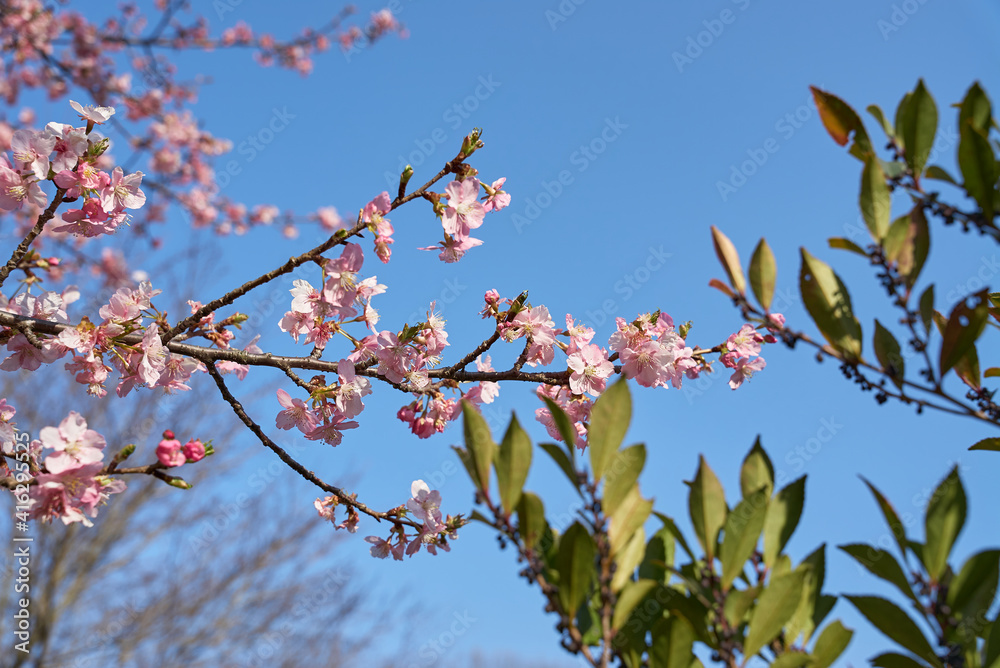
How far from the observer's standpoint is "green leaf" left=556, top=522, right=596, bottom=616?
83cm

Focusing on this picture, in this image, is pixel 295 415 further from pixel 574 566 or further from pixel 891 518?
pixel 891 518

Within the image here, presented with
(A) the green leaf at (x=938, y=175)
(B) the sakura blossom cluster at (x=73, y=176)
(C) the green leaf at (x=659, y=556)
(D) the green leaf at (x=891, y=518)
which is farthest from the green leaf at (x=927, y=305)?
(B) the sakura blossom cluster at (x=73, y=176)

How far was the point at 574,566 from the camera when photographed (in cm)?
84

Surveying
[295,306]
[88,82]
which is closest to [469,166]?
[295,306]

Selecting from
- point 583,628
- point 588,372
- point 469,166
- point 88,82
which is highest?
point 88,82

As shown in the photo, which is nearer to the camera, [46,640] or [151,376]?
[151,376]

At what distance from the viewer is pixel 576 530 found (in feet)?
2.76

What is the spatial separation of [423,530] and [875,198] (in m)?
1.52

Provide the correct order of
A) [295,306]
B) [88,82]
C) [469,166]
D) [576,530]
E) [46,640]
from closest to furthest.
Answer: [576,530] → [469,166] → [295,306] → [88,82] → [46,640]

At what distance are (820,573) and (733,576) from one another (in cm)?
16

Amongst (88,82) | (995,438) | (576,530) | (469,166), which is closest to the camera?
(576,530)

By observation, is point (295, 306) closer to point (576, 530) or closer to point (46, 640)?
point (576, 530)

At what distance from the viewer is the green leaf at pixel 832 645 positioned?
2.81 feet

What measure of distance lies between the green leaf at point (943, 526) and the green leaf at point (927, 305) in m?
0.23
